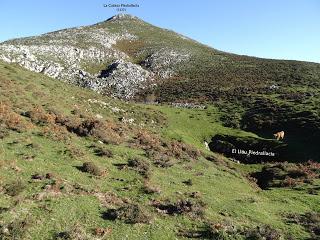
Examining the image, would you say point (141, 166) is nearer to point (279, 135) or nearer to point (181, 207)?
point (181, 207)

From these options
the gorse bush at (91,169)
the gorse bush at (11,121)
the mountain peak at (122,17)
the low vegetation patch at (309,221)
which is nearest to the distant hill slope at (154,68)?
the mountain peak at (122,17)

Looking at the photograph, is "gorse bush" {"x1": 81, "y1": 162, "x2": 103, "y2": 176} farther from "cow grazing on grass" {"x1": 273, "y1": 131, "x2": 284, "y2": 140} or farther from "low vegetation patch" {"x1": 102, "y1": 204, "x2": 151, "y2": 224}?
"cow grazing on grass" {"x1": 273, "y1": 131, "x2": 284, "y2": 140}

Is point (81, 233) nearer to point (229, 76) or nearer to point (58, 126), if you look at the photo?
point (58, 126)

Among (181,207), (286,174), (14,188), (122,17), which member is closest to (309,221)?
(181,207)

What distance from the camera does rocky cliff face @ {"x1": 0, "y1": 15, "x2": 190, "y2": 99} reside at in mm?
93562

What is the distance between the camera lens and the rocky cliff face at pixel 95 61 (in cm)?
9356

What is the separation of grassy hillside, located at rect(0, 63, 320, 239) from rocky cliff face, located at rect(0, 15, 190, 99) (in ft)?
125

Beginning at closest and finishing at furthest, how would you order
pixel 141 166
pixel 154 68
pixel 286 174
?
pixel 141 166
pixel 286 174
pixel 154 68

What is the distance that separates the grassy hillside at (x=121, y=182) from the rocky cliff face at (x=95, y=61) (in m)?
38.0

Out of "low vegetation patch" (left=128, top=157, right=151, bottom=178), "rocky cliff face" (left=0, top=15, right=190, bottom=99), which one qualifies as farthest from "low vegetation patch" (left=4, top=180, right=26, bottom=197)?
"rocky cliff face" (left=0, top=15, right=190, bottom=99)

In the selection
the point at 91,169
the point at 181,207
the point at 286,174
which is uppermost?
the point at 91,169

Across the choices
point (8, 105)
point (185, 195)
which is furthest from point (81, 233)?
point (8, 105)

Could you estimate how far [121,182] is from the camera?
32219mm

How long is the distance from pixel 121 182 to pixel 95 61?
84.0 m
